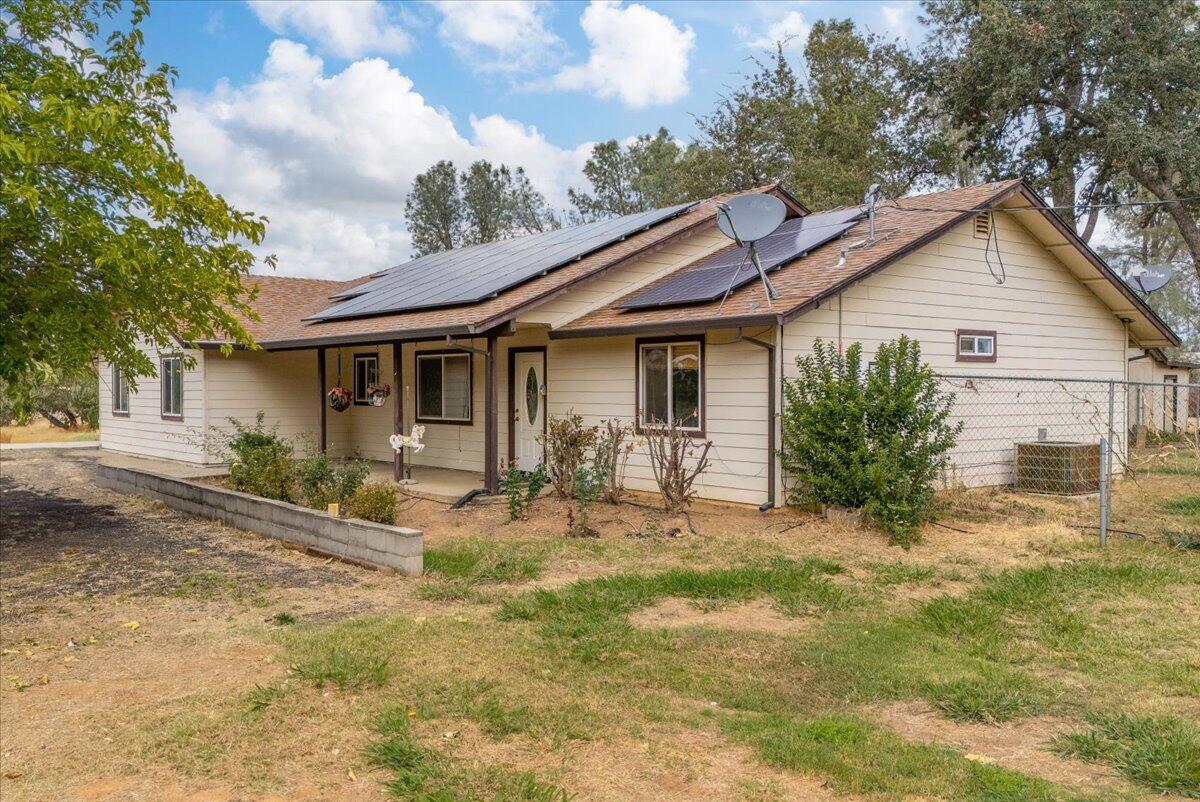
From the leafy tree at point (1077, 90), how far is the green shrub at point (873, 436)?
615 inches

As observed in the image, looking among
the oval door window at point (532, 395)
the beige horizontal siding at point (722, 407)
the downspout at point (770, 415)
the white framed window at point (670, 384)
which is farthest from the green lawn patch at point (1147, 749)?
the oval door window at point (532, 395)

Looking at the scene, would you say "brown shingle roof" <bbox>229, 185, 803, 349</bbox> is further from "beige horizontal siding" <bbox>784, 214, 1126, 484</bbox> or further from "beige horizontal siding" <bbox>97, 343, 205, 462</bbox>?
"beige horizontal siding" <bbox>784, 214, 1126, 484</bbox>

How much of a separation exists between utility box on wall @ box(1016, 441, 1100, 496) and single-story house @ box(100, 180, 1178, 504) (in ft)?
4.30

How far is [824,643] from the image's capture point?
233 inches

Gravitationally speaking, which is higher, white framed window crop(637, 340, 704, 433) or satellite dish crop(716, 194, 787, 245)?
satellite dish crop(716, 194, 787, 245)

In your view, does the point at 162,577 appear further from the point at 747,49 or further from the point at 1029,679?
the point at 747,49

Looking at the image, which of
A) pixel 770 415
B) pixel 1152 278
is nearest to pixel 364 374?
pixel 770 415

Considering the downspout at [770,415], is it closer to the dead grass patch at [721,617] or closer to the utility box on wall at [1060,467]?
the dead grass patch at [721,617]

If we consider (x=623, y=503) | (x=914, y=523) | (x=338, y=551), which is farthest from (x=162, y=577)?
(x=914, y=523)

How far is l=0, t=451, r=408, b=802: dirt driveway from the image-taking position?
161 inches

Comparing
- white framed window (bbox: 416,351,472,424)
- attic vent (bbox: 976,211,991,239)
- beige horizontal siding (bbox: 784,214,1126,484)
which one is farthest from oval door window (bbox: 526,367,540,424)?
attic vent (bbox: 976,211,991,239)

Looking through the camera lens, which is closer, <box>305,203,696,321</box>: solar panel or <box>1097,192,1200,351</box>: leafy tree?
<box>305,203,696,321</box>: solar panel

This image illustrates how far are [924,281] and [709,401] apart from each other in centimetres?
366

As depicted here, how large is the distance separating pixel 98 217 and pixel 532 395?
293 inches
